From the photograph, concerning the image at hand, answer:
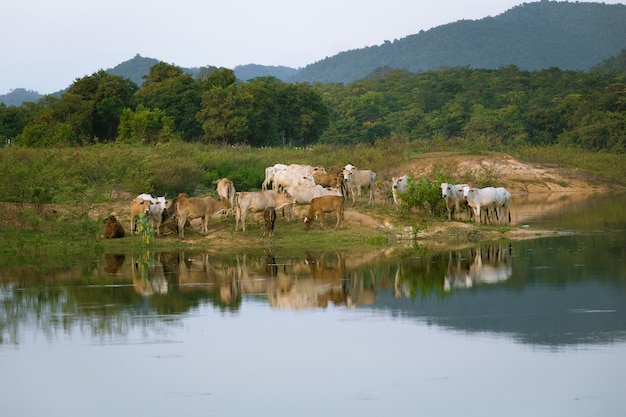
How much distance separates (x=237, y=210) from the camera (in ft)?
82.4

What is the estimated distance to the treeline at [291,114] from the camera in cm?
5638

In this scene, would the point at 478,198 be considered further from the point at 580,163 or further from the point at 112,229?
the point at 580,163

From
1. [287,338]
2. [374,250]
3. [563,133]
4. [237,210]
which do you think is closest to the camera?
[287,338]

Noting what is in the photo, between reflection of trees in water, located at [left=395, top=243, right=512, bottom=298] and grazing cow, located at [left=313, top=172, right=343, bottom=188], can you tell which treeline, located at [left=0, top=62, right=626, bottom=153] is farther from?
reflection of trees in water, located at [left=395, top=243, right=512, bottom=298]

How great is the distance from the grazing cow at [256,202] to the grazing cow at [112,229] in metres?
2.89

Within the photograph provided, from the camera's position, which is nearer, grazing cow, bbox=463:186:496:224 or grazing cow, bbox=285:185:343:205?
grazing cow, bbox=285:185:343:205

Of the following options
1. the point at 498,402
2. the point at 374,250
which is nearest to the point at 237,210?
the point at 374,250

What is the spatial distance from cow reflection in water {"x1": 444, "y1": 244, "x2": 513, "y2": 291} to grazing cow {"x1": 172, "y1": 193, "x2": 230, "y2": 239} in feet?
19.8

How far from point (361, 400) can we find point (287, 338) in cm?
333

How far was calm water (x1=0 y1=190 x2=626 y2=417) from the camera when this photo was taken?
10.7 meters

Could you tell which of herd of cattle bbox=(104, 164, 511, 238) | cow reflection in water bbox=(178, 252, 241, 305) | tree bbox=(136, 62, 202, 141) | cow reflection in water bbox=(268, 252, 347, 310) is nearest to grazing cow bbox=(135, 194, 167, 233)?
herd of cattle bbox=(104, 164, 511, 238)

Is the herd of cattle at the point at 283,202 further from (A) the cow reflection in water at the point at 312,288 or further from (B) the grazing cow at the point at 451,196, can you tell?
(A) the cow reflection in water at the point at 312,288

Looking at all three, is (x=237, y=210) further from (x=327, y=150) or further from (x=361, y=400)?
(x=327, y=150)

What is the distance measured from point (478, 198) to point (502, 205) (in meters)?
1.21
